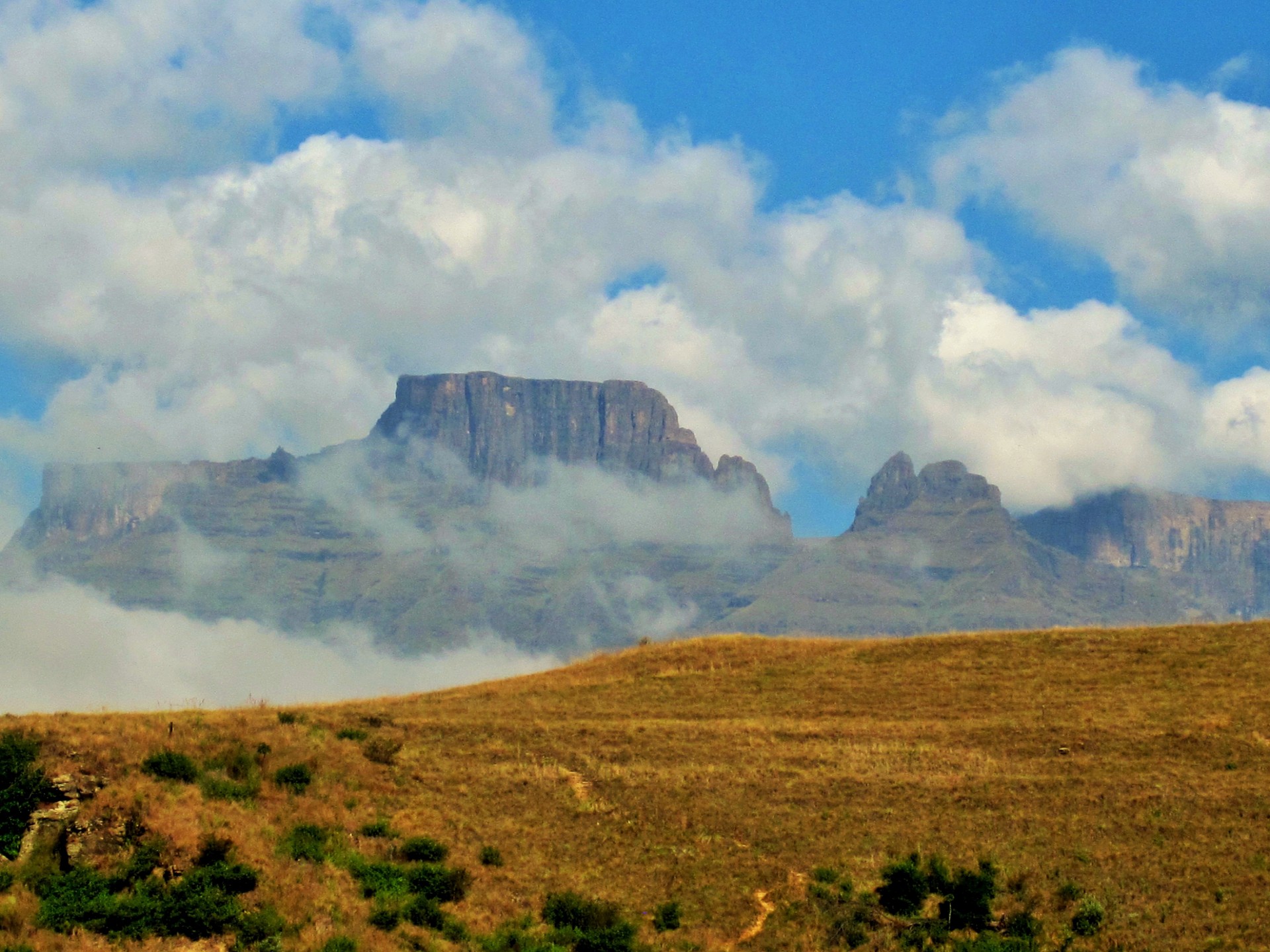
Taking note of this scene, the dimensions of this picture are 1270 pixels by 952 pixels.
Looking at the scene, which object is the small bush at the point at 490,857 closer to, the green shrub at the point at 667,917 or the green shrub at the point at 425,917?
the green shrub at the point at 425,917

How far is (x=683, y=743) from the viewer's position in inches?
1907

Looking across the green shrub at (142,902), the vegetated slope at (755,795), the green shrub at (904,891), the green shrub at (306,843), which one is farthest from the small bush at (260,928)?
the green shrub at (904,891)

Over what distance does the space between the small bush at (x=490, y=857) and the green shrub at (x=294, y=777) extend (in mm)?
6154

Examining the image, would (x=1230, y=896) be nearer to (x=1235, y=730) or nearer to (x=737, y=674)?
(x=1235, y=730)

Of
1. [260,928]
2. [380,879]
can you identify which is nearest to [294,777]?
[380,879]

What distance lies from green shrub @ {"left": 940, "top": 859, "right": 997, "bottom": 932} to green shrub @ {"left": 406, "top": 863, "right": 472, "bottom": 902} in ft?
42.1

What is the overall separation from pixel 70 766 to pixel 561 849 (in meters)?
14.1

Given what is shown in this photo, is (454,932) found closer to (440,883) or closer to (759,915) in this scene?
(440,883)

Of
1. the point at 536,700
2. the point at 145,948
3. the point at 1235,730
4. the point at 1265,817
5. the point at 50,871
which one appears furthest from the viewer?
the point at 536,700

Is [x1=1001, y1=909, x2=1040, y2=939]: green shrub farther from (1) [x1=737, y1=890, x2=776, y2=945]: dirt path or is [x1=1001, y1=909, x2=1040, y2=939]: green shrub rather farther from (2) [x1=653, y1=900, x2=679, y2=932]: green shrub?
(2) [x1=653, y1=900, x2=679, y2=932]: green shrub

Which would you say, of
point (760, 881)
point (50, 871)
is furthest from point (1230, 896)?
point (50, 871)

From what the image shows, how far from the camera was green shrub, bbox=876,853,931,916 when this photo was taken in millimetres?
33938

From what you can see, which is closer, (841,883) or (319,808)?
(841,883)

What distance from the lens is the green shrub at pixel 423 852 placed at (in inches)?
1437
